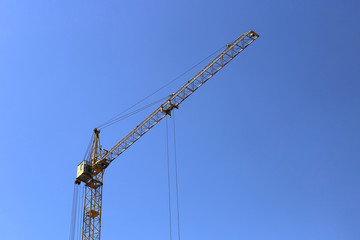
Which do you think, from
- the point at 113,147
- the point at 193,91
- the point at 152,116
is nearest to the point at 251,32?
the point at 193,91

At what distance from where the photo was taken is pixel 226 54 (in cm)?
7000

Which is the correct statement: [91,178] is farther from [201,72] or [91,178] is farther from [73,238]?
[201,72]

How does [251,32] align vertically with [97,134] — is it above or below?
above

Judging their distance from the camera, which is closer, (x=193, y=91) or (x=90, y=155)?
(x=193, y=91)

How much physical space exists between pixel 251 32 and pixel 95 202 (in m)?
31.0

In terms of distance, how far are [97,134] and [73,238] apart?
15038mm

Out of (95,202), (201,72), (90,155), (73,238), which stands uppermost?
(201,72)

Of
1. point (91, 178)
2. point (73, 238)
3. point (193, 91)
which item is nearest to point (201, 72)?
point (193, 91)

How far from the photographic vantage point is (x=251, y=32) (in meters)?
69.6

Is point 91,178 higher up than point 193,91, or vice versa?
point 193,91

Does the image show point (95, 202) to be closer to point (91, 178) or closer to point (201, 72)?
point (91, 178)

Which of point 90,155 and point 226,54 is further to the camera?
point 90,155

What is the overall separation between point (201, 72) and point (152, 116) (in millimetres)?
8803

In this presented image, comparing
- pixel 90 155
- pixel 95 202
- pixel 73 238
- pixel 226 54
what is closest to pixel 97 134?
pixel 90 155
